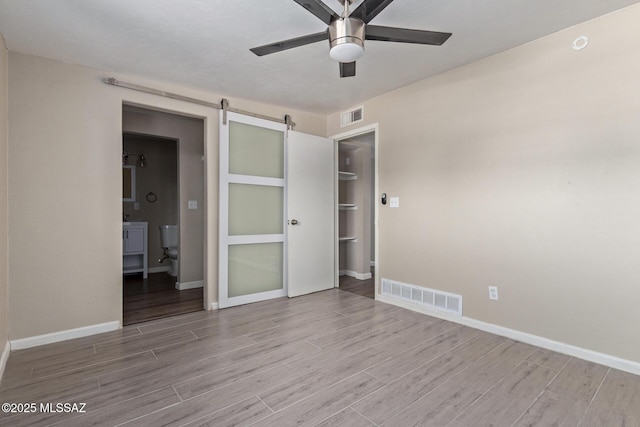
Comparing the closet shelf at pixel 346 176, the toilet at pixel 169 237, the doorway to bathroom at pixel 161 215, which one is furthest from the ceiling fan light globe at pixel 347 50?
the toilet at pixel 169 237

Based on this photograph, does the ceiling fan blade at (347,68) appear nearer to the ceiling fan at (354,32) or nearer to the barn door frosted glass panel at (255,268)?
the ceiling fan at (354,32)

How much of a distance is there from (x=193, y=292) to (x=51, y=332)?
5.63 feet

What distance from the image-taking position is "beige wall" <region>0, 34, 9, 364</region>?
2.27 m

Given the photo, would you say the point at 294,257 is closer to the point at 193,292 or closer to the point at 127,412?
the point at 193,292

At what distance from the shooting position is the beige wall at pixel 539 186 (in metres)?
2.12

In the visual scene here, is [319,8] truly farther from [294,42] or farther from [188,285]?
[188,285]

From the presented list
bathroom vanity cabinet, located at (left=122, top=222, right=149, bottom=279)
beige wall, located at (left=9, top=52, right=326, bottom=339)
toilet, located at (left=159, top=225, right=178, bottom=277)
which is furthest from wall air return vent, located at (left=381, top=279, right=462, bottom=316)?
bathroom vanity cabinet, located at (left=122, top=222, right=149, bottom=279)

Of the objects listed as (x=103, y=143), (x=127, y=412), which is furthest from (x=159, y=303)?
(x=127, y=412)

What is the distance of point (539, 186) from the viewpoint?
2463 millimetres

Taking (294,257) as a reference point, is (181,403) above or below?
below

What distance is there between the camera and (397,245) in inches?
139

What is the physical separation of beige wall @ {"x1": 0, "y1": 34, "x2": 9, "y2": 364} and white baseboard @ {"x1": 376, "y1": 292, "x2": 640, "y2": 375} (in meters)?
3.54

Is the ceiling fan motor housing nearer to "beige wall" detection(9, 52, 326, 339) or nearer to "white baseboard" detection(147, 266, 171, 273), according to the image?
"beige wall" detection(9, 52, 326, 339)

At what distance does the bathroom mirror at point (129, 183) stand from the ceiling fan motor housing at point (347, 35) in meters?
4.99
